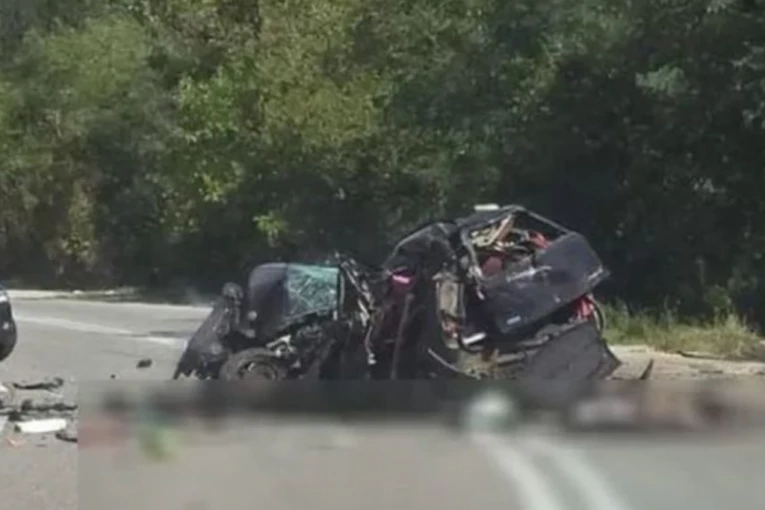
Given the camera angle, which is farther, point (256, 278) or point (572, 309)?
point (256, 278)

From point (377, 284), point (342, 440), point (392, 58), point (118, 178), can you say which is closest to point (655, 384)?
point (342, 440)

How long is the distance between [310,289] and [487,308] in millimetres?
1970

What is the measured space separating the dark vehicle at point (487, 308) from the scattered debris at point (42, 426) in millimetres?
2787

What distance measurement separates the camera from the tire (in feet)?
45.9

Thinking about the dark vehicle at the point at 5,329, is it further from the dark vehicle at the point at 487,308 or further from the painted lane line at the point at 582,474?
the painted lane line at the point at 582,474

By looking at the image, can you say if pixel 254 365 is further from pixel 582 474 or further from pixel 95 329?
pixel 95 329

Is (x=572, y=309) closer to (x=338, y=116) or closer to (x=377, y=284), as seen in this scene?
(x=377, y=284)

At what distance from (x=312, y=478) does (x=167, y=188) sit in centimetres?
4333

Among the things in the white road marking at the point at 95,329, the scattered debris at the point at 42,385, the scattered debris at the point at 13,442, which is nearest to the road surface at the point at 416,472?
the scattered debris at the point at 13,442

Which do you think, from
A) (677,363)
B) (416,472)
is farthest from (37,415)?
(416,472)

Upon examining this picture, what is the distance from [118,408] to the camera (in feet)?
13.1

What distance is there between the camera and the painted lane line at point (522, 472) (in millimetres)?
3723

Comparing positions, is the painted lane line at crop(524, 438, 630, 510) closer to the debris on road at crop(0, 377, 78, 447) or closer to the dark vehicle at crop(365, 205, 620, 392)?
the dark vehicle at crop(365, 205, 620, 392)

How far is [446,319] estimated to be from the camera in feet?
44.8
